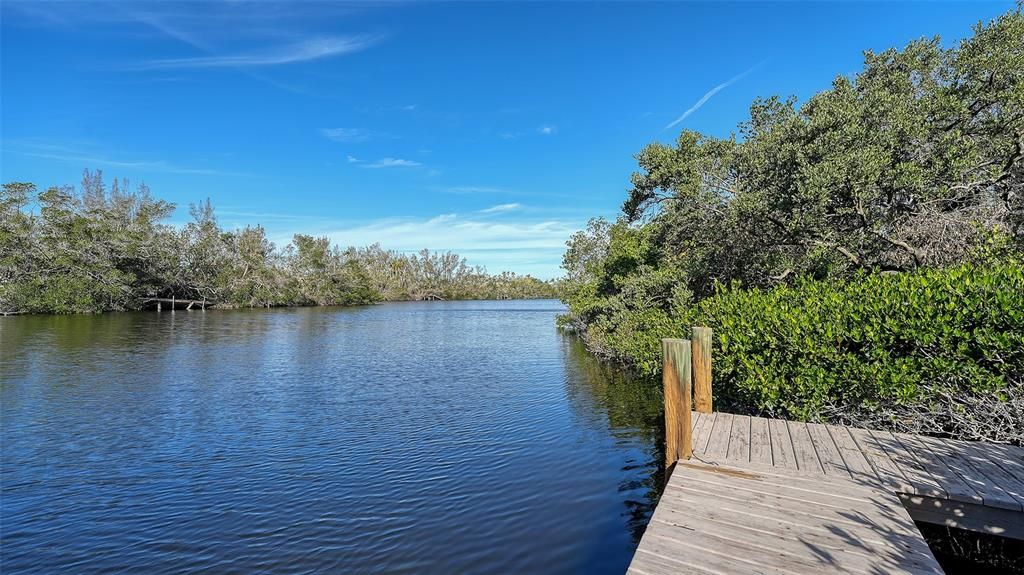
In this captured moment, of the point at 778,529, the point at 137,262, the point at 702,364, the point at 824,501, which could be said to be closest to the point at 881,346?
the point at 702,364

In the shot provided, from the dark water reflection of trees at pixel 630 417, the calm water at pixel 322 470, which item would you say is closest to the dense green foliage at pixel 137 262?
the calm water at pixel 322 470

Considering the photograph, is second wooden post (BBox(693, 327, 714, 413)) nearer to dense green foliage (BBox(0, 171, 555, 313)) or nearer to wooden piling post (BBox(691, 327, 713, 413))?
wooden piling post (BBox(691, 327, 713, 413))

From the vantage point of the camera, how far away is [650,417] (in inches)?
457

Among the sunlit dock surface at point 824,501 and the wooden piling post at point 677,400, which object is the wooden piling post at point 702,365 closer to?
the wooden piling post at point 677,400

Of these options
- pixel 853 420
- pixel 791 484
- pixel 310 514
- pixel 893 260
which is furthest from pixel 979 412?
pixel 310 514

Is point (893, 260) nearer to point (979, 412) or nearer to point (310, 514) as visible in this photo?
point (979, 412)

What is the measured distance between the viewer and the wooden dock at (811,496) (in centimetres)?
358

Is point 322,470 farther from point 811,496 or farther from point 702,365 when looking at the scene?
point 811,496

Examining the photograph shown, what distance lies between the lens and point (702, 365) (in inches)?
274

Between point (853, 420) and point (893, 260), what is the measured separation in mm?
5821

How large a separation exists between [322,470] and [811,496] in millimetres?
7490

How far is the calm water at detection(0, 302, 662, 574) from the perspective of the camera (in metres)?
6.00

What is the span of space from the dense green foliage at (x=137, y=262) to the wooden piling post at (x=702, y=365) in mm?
58488

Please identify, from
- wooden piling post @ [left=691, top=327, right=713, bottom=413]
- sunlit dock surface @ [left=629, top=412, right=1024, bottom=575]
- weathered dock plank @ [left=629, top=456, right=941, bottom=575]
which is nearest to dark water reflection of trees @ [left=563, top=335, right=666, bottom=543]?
wooden piling post @ [left=691, top=327, right=713, bottom=413]
